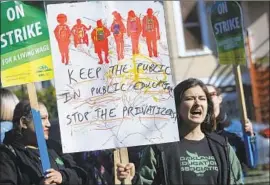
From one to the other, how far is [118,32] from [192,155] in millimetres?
948

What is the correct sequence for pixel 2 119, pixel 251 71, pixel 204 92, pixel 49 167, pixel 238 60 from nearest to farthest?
pixel 49 167
pixel 204 92
pixel 238 60
pixel 2 119
pixel 251 71

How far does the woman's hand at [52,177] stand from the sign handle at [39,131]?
0.12ft

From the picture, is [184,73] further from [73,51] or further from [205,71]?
[73,51]

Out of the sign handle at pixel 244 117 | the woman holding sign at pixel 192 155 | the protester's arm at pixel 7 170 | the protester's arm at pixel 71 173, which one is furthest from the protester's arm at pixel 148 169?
the sign handle at pixel 244 117

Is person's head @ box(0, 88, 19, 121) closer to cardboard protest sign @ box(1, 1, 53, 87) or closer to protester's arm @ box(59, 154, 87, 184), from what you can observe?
protester's arm @ box(59, 154, 87, 184)

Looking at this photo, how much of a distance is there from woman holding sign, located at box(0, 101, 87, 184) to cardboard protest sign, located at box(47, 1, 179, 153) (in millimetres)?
248

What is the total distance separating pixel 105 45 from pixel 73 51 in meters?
0.22

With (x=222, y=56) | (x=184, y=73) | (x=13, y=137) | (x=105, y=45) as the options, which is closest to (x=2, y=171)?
(x=13, y=137)

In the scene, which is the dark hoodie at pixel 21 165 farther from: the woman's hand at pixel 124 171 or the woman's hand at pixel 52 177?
the woman's hand at pixel 124 171

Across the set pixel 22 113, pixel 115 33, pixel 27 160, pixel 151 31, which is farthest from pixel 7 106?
pixel 151 31

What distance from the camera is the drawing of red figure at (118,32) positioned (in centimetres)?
457

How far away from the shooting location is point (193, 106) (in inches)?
183

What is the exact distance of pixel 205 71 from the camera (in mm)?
16984

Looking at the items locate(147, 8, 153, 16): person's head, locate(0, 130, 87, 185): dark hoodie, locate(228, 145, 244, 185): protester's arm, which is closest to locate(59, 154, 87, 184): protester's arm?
locate(0, 130, 87, 185): dark hoodie
